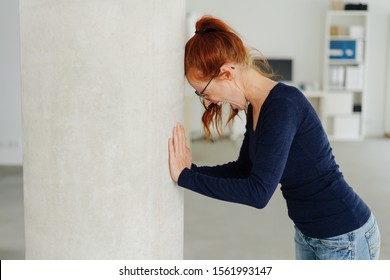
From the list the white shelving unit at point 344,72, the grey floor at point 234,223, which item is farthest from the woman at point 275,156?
the white shelving unit at point 344,72

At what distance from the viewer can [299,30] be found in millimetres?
9359

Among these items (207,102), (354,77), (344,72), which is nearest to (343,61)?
(344,72)

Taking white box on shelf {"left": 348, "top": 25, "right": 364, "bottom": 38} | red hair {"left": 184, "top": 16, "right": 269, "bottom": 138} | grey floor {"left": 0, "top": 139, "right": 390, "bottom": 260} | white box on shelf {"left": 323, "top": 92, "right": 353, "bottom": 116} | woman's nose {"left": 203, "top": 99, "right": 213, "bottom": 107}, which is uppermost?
white box on shelf {"left": 348, "top": 25, "right": 364, "bottom": 38}

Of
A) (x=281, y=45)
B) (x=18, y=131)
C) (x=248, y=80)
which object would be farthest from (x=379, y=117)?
(x=248, y=80)

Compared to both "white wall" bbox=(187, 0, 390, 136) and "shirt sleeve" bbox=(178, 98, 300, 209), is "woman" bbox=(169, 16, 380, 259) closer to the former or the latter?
"shirt sleeve" bbox=(178, 98, 300, 209)

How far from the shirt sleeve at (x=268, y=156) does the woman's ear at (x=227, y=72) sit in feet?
0.41

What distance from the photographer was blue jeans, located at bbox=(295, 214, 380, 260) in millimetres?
1541

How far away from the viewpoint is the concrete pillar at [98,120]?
1365mm

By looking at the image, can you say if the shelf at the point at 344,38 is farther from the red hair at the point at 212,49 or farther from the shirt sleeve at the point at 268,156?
the shirt sleeve at the point at 268,156

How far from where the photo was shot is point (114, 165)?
4.66 feet

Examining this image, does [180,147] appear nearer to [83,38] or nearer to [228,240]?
[83,38]

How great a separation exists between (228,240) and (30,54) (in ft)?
8.76

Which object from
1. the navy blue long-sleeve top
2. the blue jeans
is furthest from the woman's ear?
the blue jeans

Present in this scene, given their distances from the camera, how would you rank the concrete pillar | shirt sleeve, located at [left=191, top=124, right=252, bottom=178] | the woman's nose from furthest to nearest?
shirt sleeve, located at [left=191, top=124, right=252, bottom=178]
the woman's nose
the concrete pillar
